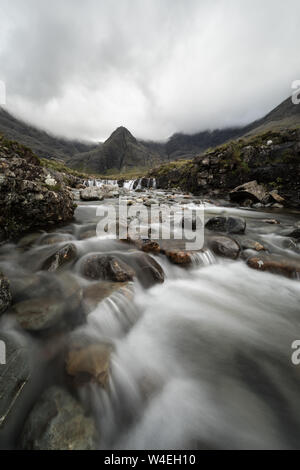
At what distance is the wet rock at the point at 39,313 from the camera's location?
8.89 feet

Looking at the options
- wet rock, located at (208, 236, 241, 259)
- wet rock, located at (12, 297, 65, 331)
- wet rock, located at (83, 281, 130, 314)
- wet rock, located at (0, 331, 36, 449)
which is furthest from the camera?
wet rock, located at (208, 236, 241, 259)

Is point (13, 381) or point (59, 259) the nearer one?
point (13, 381)

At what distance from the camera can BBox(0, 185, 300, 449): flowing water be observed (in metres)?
1.94

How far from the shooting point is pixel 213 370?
8.40 feet

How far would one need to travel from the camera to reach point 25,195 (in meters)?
5.70

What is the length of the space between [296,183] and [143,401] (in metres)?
19.5

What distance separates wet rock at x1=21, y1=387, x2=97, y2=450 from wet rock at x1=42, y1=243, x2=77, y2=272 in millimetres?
2905

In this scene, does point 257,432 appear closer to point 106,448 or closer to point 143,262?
point 106,448

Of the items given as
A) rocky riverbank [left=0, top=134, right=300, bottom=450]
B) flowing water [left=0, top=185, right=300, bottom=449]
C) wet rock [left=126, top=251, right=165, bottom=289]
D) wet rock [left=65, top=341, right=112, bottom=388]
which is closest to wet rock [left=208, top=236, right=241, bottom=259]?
rocky riverbank [left=0, top=134, right=300, bottom=450]

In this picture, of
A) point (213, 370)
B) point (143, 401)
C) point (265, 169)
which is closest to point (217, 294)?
point (213, 370)

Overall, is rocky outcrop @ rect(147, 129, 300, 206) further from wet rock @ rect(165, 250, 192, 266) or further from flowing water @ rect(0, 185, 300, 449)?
flowing water @ rect(0, 185, 300, 449)

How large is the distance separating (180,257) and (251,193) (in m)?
14.3

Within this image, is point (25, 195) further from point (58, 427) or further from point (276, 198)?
point (276, 198)

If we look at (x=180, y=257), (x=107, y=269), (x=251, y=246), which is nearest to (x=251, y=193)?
(x=251, y=246)
